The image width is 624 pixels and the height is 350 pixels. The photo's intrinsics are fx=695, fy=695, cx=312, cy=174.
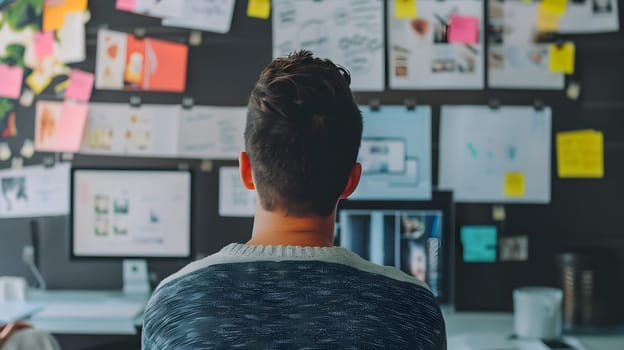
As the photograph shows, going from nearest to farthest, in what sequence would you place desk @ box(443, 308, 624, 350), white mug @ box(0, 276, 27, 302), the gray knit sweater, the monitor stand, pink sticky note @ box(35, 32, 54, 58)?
the gray knit sweater, desk @ box(443, 308, 624, 350), white mug @ box(0, 276, 27, 302), the monitor stand, pink sticky note @ box(35, 32, 54, 58)

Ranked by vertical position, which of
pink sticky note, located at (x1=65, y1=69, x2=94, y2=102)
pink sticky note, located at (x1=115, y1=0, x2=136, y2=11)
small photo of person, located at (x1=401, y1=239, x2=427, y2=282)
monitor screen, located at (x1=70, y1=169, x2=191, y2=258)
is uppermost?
pink sticky note, located at (x1=115, y1=0, x2=136, y2=11)

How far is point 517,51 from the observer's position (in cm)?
234

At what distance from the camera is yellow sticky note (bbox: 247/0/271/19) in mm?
2402

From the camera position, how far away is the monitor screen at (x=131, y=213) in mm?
2332

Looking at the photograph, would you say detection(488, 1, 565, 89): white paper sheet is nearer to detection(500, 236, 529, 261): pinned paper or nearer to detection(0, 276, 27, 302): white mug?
detection(500, 236, 529, 261): pinned paper

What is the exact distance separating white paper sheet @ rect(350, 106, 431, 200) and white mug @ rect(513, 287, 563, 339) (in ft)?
1.68

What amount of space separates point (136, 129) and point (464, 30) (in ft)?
3.88

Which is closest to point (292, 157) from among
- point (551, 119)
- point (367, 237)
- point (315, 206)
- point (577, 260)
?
point (315, 206)

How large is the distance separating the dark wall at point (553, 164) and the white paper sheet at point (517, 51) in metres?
0.04

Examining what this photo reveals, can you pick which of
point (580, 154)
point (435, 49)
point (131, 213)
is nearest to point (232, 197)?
point (131, 213)

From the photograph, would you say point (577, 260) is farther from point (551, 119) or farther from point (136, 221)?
point (136, 221)

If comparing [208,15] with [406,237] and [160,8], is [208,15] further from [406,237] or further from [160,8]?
[406,237]

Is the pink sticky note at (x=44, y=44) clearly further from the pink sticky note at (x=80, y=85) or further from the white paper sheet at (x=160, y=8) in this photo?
the white paper sheet at (x=160, y=8)

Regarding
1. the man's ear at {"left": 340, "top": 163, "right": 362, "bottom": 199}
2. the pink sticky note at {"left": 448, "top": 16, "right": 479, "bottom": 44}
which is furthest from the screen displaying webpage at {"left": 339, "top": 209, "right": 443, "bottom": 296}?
the man's ear at {"left": 340, "top": 163, "right": 362, "bottom": 199}
